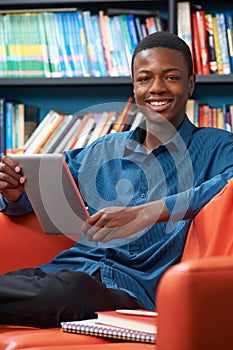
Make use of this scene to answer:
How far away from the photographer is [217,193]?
1892mm

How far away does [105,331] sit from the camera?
1.60 meters

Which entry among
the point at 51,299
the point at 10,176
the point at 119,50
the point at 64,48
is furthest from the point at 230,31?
the point at 51,299

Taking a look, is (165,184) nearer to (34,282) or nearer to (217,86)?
(34,282)

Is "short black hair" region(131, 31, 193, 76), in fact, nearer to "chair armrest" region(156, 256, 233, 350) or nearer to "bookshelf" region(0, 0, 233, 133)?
"bookshelf" region(0, 0, 233, 133)

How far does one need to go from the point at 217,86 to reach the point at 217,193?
153 centimetres

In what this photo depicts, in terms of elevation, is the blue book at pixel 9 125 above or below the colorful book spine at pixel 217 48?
below

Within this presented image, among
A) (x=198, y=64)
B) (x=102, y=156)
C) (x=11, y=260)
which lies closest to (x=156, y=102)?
(x=102, y=156)

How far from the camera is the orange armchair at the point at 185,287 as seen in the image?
127cm

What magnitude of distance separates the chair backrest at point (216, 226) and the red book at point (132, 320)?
0.28 m

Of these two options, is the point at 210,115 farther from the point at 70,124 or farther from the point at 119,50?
the point at 70,124

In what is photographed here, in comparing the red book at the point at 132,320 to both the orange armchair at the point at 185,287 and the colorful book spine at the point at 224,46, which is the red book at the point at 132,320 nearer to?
the orange armchair at the point at 185,287

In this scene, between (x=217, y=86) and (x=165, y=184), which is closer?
(x=165, y=184)

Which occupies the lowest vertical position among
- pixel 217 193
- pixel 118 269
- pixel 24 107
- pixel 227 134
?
pixel 118 269

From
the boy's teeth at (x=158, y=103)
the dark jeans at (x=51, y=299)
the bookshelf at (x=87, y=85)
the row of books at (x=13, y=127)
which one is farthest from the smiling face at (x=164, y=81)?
the row of books at (x=13, y=127)
